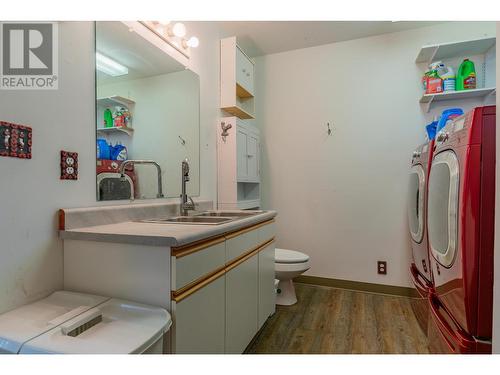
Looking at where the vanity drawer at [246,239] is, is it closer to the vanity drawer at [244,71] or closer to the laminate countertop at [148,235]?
the laminate countertop at [148,235]

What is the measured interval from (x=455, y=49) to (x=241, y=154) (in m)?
1.92

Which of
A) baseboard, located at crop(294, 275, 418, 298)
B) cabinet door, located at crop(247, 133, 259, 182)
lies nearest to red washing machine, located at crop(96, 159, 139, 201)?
cabinet door, located at crop(247, 133, 259, 182)

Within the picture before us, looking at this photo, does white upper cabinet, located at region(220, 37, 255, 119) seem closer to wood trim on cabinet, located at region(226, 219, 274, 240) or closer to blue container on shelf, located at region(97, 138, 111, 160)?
wood trim on cabinet, located at region(226, 219, 274, 240)

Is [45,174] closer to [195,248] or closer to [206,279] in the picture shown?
[195,248]

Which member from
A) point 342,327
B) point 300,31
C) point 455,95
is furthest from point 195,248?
point 455,95

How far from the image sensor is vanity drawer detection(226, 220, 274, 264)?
4.36ft

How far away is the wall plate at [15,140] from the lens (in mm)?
921

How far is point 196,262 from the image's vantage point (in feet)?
3.46

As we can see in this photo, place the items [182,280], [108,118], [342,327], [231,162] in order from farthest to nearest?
[231,162], [342,327], [108,118], [182,280]

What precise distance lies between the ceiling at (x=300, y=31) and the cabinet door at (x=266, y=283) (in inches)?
73.6

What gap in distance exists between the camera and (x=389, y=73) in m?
2.51

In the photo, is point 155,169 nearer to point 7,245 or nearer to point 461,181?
point 7,245
